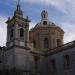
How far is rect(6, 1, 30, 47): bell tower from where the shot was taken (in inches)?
1337

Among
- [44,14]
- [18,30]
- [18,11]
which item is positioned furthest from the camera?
[44,14]

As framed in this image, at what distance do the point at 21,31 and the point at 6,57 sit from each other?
4436 mm

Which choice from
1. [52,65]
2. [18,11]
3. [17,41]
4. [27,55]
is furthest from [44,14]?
[27,55]

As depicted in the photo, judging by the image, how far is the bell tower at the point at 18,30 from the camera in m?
34.0

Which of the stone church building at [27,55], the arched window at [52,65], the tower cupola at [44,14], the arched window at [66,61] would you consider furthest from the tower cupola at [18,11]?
the arched window at [66,61]

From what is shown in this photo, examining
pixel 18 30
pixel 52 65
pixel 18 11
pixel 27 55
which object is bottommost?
pixel 52 65

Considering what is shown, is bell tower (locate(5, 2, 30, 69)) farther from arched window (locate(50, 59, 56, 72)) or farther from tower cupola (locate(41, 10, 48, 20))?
tower cupola (locate(41, 10, 48, 20))

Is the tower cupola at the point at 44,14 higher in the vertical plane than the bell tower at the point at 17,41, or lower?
higher

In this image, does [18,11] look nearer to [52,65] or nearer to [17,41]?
[17,41]

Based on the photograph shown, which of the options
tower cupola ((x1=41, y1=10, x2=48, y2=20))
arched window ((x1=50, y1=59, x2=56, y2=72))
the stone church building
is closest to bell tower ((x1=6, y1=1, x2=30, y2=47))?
the stone church building

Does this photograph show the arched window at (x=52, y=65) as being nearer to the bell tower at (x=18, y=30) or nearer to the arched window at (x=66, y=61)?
the arched window at (x=66, y=61)

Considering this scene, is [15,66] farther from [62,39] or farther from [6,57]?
[62,39]

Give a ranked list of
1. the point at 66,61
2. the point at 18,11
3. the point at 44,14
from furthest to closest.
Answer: the point at 44,14
the point at 18,11
the point at 66,61

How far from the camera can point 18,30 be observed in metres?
34.8
